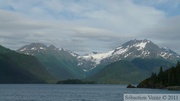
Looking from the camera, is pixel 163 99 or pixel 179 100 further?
pixel 179 100

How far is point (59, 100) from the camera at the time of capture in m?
135

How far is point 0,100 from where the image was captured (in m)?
136

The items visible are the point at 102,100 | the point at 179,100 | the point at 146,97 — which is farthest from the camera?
the point at 102,100

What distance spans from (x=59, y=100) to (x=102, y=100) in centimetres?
1624

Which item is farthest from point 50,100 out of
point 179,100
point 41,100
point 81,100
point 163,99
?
point 163,99

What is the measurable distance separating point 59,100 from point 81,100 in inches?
324

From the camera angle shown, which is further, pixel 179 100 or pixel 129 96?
pixel 179 100

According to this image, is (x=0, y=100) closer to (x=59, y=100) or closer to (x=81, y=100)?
(x=59, y=100)

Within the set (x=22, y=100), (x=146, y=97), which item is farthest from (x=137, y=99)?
(x=22, y=100)

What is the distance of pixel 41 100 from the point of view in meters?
136

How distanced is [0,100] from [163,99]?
286ft

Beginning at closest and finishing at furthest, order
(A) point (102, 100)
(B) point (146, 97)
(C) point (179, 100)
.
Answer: (B) point (146, 97) < (C) point (179, 100) < (A) point (102, 100)

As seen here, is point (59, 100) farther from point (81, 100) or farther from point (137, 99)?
point (137, 99)

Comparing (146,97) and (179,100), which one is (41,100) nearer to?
(179,100)
